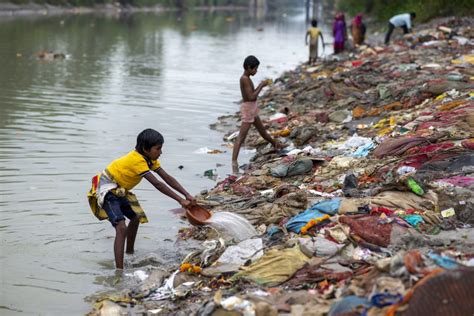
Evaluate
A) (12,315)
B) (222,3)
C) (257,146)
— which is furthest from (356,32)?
(222,3)

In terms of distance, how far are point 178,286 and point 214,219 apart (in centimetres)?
96

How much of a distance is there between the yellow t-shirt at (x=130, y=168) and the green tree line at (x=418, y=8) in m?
22.8

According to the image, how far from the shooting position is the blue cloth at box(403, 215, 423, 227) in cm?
620

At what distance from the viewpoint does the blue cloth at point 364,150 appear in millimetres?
9073

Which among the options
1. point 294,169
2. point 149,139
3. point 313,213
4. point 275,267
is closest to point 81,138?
point 294,169

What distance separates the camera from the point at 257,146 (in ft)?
38.6

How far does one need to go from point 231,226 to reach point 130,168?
3.20 ft

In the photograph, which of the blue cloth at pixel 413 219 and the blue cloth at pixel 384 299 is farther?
the blue cloth at pixel 413 219

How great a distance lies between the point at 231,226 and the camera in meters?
6.57

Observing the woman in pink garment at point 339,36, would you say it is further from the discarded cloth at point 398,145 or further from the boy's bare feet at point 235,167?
the discarded cloth at point 398,145

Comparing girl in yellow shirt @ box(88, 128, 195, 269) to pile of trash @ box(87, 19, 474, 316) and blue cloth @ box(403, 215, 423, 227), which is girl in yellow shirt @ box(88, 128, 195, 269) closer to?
pile of trash @ box(87, 19, 474, 316)

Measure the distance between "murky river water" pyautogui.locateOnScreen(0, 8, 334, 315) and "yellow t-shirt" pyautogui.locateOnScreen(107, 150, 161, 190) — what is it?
815 mm

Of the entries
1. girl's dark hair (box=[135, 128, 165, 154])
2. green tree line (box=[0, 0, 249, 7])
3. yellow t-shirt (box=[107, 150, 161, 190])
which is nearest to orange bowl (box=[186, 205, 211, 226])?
yellow t-shirt (box=[107, 150, 161, 190])

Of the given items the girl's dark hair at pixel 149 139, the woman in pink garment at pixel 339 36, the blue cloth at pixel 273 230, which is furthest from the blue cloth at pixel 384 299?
the woman in pink garment at pixel 339 36
